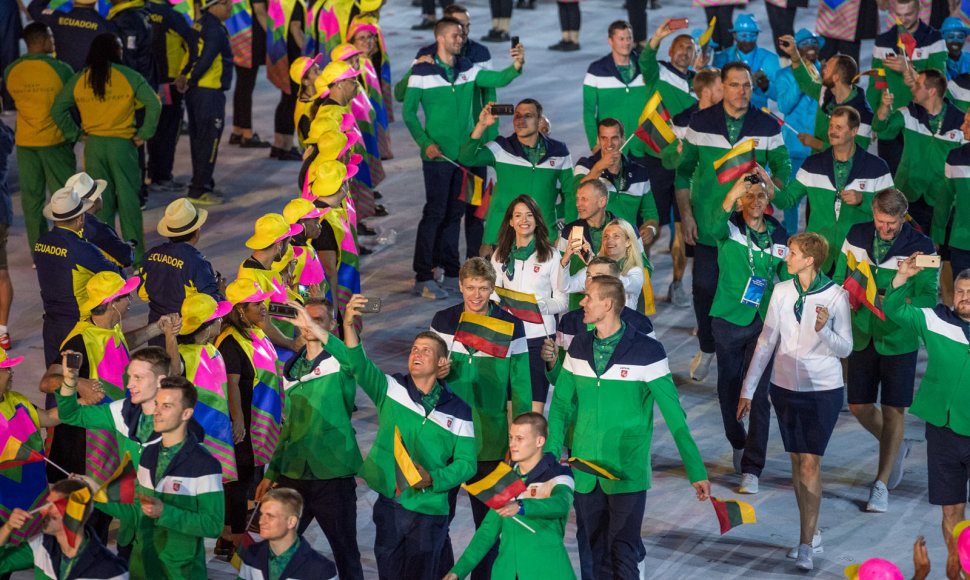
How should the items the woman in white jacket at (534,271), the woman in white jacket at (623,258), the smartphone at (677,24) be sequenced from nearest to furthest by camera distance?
the woman in white jacket at (623,258), the woman in white jacket at (534,271), the smartphone at (677,24)

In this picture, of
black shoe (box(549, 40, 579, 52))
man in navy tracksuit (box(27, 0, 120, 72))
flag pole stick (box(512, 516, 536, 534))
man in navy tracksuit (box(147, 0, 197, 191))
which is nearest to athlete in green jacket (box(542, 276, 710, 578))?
flag pole stick (box(512, 516, 536, 534))

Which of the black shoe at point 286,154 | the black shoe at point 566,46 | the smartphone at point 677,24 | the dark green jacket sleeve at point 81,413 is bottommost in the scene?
the black shoe at point 286,154

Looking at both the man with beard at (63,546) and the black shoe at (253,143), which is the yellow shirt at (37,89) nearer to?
the black shoe at (253,143)

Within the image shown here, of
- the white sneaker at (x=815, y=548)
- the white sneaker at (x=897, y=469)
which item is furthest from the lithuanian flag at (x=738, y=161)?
the white sneaker at (x=815, y=548)

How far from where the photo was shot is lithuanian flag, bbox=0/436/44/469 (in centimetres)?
666

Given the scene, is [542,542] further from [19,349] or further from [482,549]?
[19,349]

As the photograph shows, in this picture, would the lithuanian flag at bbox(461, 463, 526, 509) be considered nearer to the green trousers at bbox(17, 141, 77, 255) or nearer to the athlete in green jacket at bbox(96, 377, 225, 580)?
the athlete in green jacket at bbox(96, 377, 225, 580)

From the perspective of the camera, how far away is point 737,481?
8.99 m

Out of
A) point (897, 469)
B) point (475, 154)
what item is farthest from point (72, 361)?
point (897, 469)

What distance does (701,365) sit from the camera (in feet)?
34.4

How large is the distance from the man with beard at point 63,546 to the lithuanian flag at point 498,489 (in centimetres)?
160

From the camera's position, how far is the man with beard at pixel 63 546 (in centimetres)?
587

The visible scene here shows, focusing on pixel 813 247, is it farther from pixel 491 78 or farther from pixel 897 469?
pixel 491 78

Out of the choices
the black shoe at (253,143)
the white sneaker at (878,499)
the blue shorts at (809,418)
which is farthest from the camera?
the black shoe at (253,143)
